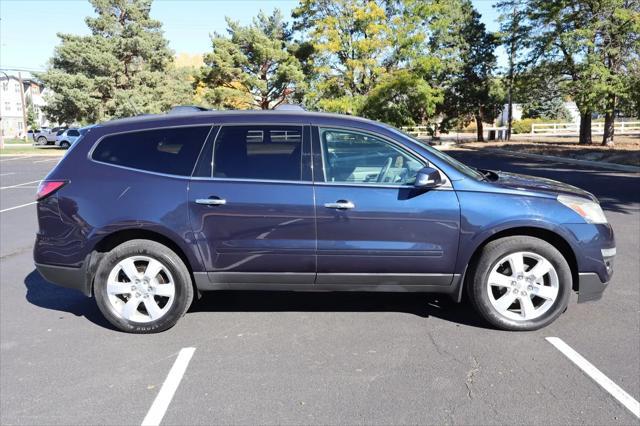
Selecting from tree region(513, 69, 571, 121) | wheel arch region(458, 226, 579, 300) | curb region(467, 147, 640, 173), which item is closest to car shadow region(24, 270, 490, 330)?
wheel arch region(458, 226, 579, 300)

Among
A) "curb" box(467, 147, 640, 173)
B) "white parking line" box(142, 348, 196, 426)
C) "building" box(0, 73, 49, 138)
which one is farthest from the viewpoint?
"building" box(0, 73, 49, 138)

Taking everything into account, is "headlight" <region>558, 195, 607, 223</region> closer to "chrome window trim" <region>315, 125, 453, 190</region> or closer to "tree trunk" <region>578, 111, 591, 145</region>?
"chrome window trim" <region>315, 125, 453, 190</region>

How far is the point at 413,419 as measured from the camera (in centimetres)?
300

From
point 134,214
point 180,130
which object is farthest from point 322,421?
point 180,130

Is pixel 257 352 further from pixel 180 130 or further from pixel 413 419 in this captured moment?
pixel 180 130

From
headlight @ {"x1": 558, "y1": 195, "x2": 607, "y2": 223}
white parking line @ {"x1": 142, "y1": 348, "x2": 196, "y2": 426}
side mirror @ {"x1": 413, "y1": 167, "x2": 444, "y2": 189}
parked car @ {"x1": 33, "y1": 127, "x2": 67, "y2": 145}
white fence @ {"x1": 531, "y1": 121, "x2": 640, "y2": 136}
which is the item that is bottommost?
white parking line @ {"x1": 142, "y1": 348, "x2": 196, "y2": 426}

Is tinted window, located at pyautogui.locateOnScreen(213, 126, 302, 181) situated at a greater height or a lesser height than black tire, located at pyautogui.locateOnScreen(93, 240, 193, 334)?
greater

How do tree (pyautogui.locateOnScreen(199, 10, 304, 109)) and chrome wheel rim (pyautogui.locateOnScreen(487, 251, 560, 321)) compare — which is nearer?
chrome wheel rim (pyautogui.locateOnScreen(487, 251, 560, 321))

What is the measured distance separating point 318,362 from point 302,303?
1.24m

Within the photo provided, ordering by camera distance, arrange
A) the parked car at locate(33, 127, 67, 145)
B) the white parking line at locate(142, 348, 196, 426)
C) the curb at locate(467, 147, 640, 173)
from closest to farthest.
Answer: the white parking line at locate(142, 348, 196, 426), the curb at locate(467, 147, 640, 173), the parked car at locate(33, 127, 67, 145)

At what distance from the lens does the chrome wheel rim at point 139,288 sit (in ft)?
13.7

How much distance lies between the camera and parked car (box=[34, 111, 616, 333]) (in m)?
4.02

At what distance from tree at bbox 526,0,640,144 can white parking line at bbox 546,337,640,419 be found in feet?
70.7

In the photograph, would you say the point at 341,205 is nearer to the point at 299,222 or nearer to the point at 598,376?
the point at 299,222
